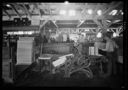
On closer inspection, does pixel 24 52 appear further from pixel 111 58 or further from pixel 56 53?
pixel 111 58

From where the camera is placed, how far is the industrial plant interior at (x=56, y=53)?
449cm

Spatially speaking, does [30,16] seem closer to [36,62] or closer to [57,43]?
[57,43]

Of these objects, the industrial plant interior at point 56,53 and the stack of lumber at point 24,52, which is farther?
the stack of lumber at point 24,52

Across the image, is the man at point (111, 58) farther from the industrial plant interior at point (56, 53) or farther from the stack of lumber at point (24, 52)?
the stack of lumber at point (24, 52)

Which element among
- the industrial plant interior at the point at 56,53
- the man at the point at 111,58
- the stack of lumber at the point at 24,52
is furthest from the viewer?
the stack of lumber at the point at 24,52

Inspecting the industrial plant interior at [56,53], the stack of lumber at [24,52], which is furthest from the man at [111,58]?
the stack of lumber at [24,52]

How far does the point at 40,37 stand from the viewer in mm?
8805

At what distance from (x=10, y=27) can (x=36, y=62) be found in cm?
341

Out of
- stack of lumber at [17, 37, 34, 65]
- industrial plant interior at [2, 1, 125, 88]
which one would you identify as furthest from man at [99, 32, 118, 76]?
stack of lumber at [17, 37, 34, 65]

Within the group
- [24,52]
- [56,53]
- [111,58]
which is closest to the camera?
[111,58]

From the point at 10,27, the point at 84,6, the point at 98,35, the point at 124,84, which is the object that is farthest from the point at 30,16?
the point at 124,84

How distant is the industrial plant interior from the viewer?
449 centimetres

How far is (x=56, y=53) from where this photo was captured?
898 centimetres

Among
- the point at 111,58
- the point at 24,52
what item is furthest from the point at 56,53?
the point at 111,58
